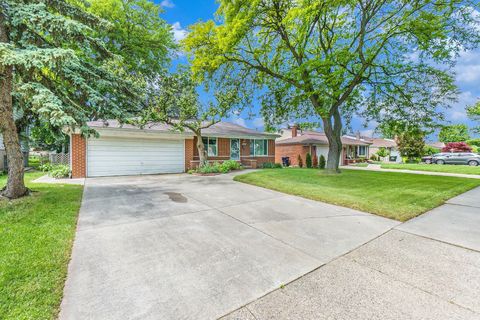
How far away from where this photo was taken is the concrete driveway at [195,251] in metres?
2.14

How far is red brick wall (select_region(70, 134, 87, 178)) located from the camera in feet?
35.1

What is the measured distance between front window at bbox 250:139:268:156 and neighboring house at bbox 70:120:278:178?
789mm

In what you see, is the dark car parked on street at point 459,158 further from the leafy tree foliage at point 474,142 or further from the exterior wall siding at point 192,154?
the exterior wall siding at point 192,154

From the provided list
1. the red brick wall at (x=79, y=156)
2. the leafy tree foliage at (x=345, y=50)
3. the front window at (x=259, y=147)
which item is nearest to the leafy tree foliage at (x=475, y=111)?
the leafy tree foliage at (x=345, y=50)

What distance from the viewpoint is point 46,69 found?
6.55 metres

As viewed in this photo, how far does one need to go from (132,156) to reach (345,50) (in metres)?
11.5

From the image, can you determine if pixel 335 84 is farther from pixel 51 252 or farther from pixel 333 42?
pixel 51 252

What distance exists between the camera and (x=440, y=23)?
27.9ft

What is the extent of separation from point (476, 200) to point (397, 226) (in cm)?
421

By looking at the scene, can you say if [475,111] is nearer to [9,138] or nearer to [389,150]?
[389,150]

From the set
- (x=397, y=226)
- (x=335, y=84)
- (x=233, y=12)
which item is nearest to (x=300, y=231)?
(x=397, y=226)

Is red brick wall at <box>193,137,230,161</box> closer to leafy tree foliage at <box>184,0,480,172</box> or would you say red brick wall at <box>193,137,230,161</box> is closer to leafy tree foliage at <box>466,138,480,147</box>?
leafy tree foliage at <box>184,0,480,172</box>

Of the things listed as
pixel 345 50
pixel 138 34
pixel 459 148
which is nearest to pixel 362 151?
pixel 459 148

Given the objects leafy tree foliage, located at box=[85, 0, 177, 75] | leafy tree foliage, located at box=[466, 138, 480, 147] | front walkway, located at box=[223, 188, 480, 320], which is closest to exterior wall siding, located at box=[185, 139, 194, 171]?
leafy tree foliage, located at box=[85, 0, 177, 75]
